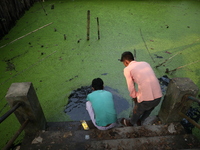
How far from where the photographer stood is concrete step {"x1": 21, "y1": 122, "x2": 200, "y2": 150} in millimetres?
1436

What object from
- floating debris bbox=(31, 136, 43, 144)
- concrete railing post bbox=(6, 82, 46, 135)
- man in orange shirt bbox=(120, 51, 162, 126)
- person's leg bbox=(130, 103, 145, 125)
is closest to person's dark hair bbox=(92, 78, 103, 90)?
man in orange shirt bbox=(120, 51, 162, 126)

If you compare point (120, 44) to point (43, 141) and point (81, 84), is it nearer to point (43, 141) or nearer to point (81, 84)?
point (81, 84)

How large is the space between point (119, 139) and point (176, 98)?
70 cm

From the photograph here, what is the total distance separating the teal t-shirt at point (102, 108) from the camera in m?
1.54

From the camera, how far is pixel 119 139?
4.87 ft

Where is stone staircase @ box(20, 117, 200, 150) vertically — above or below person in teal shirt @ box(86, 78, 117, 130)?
below

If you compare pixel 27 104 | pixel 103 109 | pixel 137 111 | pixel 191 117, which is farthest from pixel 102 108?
pixel 191 117

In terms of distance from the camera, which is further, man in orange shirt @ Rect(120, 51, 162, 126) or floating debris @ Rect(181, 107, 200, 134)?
floating debris @ Rect(181, 107, 200, 134)

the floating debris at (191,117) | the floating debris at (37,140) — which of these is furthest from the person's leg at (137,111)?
the floating debris at (37,140)

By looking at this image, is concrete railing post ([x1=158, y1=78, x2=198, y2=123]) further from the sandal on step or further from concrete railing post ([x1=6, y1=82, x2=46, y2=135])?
concrete railing post ([x1=6, y1=82, x2=46, y2=135])

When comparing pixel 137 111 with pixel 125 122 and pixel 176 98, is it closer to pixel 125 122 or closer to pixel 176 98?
pixel 125 122

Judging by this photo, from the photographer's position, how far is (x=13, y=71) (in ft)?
9.48

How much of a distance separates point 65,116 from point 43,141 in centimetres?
58

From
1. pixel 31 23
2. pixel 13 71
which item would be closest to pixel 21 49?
pixel 13 71
